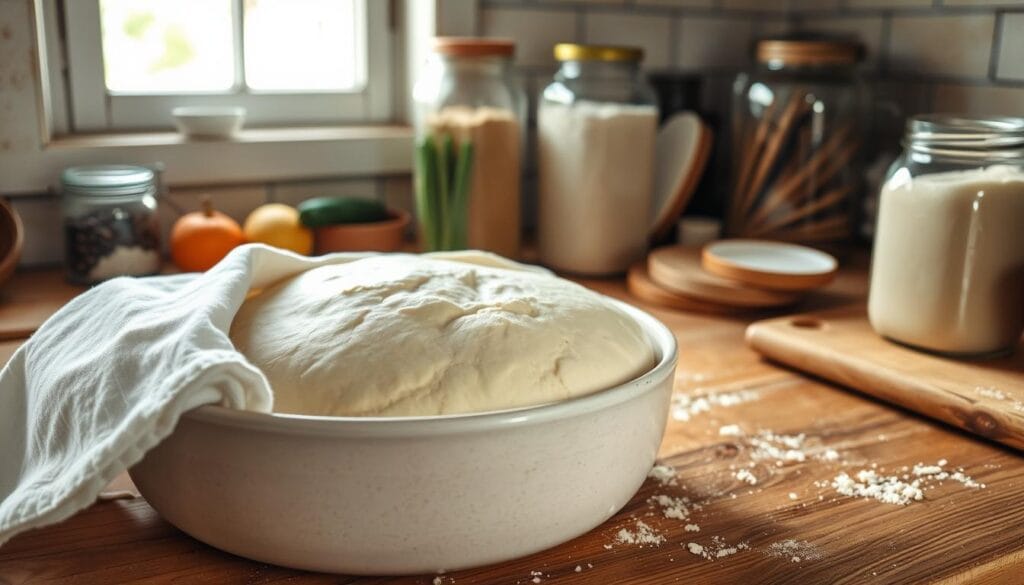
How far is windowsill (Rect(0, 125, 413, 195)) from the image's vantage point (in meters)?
1.19

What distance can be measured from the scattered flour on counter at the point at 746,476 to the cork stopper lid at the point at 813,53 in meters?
0.79

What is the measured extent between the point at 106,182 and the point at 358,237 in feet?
1.04

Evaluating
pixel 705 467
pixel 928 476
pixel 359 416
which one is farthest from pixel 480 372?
pixel 928 476

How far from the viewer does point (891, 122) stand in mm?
1470

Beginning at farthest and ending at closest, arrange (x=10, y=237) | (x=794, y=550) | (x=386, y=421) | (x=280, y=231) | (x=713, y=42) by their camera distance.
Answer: (x=713, y=42), (x=280, y=231), (x=10, y=237), (x=794, y=550), (x=386, y=421)

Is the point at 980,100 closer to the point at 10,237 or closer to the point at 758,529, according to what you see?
the point at 758,529

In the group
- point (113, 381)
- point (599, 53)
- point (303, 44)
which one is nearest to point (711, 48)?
point (599, 53)

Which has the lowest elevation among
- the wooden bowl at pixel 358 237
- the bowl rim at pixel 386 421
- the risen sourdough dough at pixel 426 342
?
the wooden bowl at pixel 358 237

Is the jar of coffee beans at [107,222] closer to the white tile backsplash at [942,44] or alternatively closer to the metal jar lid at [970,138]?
the metal jar lid at [970,138]

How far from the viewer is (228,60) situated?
1.37 metres

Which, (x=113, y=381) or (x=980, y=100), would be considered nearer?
(x=113, y=381)

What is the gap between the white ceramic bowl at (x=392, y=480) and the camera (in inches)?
19.7

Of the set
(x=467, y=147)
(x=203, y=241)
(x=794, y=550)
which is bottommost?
(x=794, y=550)

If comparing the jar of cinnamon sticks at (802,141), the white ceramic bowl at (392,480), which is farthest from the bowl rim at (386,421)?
the jar of cinnamon sticks at (802,141)
